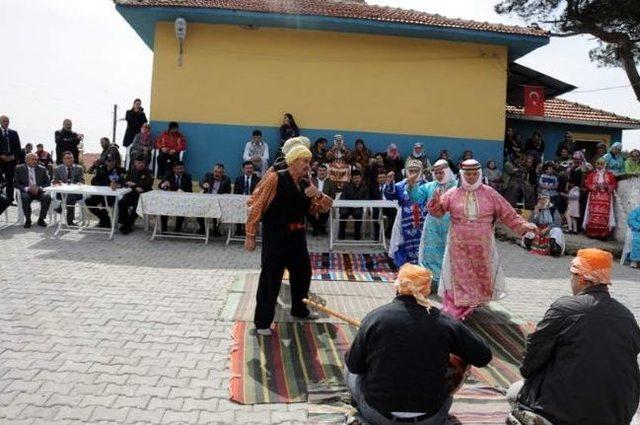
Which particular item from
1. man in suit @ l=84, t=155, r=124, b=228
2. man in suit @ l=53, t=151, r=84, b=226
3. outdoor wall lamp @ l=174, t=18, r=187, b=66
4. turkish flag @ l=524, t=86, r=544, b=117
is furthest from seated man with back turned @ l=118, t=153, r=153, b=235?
turkish flag @ l=524, t=86, r=544, b=117

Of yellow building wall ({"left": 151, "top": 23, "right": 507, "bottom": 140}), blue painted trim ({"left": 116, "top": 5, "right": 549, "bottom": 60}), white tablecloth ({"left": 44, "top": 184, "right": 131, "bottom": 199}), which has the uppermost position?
blue painted trim ({"left": 116, "top": 5, "right": 549, "bottom": 60})

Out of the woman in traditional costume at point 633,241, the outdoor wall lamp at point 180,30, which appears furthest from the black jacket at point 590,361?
the outdoor wall lamp at point 180,30

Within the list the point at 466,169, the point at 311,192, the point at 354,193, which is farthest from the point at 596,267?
the point at 354,193

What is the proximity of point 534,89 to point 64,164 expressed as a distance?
39.0ft

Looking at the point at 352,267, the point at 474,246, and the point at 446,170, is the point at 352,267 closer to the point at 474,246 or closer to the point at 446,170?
the point at 446,170

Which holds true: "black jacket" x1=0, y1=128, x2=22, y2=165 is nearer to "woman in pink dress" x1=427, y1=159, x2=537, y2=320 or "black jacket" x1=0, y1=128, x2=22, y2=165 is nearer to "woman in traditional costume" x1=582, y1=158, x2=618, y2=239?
"woman in pink dress" x1=427, y1=159, x2=537, y2=320

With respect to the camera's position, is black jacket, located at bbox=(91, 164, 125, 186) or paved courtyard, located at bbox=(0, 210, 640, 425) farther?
black jacket, located at bbox=(91, 164, 125, 186)

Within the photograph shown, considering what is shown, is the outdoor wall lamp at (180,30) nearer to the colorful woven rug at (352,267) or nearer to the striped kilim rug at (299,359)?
the colorful woven rug at (352,267)

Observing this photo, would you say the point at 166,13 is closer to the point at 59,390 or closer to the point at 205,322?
the point at 205,322

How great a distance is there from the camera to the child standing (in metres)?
12.3

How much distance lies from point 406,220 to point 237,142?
6.38 metres

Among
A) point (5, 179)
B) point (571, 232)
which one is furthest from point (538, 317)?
point (5, 179)

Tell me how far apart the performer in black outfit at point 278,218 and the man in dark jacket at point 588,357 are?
2.63 meters

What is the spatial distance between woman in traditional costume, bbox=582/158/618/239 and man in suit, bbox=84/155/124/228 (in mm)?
9496
